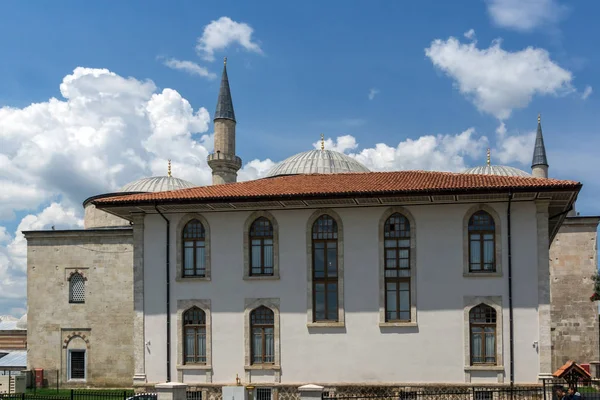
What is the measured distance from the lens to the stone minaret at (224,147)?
39062mm

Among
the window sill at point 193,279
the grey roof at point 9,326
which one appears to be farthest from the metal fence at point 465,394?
the grey roof at point 9,326

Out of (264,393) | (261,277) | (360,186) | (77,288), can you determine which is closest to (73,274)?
(77,288)

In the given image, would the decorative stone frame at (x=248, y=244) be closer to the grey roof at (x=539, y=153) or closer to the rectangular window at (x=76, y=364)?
the rectangular window at (x=76, y=364)

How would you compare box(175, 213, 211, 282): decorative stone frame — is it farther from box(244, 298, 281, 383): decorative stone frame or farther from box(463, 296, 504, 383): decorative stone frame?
box(463, 296, 504, 383): decorative stone frame

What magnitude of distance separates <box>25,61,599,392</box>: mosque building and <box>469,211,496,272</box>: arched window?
0.04m

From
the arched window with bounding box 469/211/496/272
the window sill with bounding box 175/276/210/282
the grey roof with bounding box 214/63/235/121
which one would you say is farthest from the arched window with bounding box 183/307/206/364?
the grey roof with bounding box 214/63/235/121

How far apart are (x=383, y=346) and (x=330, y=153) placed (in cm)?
2014

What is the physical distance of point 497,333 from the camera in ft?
69.4

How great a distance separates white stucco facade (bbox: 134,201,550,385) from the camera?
21.2 meters

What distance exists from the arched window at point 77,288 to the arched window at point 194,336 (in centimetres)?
1149

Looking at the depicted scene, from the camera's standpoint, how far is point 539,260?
21.1 metres

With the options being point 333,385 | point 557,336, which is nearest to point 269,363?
point 333,385

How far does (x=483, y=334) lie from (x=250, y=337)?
7.00 m

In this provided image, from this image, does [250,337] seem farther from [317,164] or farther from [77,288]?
[317,164]
